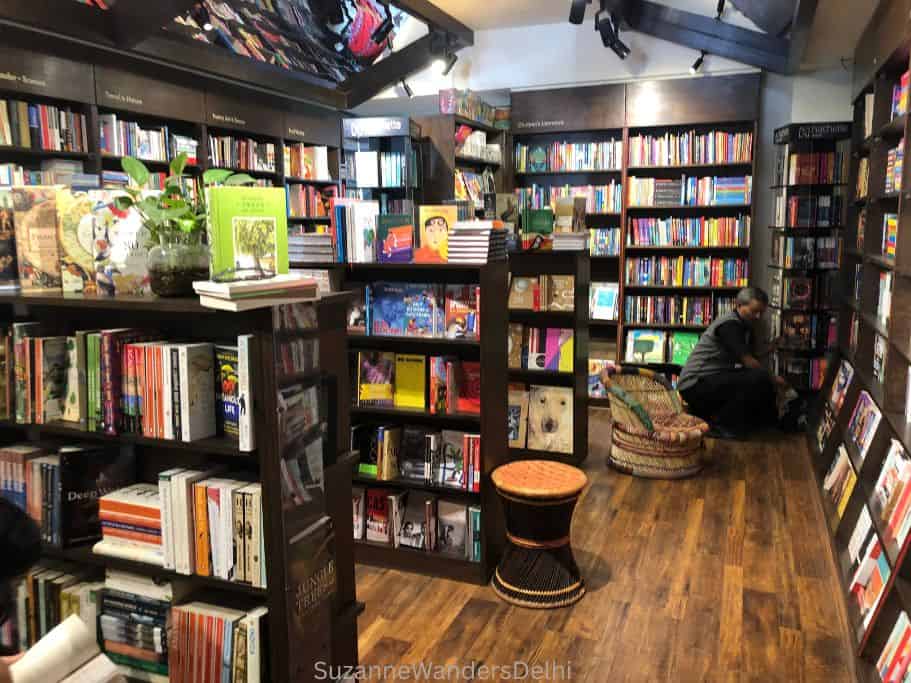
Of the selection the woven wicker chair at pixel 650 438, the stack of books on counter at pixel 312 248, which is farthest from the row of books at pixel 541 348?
the stack of books on counter at pixel 312 248

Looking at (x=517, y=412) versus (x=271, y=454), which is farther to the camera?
(x=517, y=412)

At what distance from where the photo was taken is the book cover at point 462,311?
3.45 meters

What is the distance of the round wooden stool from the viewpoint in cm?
315

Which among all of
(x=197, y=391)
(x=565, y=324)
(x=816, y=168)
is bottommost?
(x=565, y=324)

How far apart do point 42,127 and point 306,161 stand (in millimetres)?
2630

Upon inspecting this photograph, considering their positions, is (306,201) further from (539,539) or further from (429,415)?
(539,539)

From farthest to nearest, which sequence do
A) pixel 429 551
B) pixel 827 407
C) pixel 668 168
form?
pixel 668 168, pixel 827 407, pixel 429 551

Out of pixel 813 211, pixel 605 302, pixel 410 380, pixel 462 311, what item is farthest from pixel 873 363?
pixel 605 302

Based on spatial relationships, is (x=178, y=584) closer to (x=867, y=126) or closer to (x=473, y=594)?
(x=473, y=594)

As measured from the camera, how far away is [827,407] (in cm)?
498

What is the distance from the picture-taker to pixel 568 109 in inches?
269

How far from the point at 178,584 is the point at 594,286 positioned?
5404mm

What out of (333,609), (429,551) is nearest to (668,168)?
(429,551)

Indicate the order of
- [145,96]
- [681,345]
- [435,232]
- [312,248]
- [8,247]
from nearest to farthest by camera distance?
[8,247], [435,232], [312,248], [145,96], [681,345]
